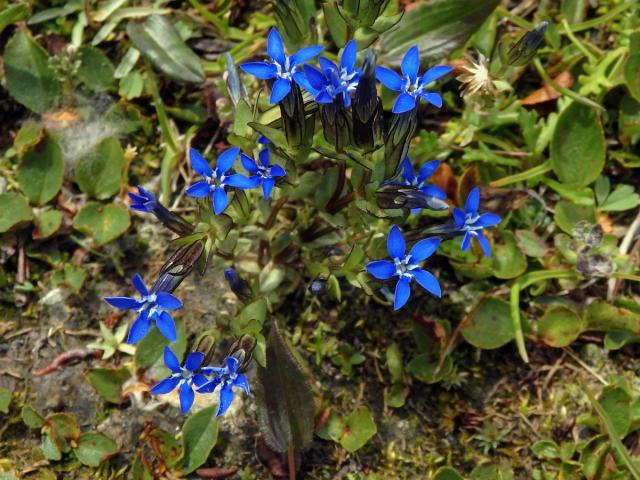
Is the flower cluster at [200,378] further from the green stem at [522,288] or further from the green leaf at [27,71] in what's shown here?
the green leaf at [27,71]

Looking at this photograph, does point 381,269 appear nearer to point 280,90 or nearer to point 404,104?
point 404,104

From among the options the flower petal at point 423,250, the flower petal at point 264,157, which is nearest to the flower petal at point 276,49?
the flower petal at point 264,157

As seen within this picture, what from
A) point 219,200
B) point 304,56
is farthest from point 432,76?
point 219,200

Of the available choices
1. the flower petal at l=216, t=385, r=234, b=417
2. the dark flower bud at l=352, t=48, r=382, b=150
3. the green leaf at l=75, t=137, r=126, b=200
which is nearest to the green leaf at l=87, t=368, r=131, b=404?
the flower petal at l=216, t=385, r=234, b=417

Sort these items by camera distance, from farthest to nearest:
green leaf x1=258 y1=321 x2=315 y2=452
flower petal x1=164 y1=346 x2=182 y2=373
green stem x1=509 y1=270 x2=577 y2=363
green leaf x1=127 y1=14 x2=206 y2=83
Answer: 1. green leaf x1=127 y1=14 x2=206 y2=83
2. green stem x1=509 y1=270 x2=577 y2=363
3. green leaf x1=258 y1=321 x2=315 y2=452
4. flower petal x1=164 y1=346 x2=182 y2=373

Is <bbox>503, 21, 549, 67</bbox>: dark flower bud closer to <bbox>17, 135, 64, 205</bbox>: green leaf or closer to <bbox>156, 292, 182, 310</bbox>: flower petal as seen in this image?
<bbox>156, 292, 182, 310</bbox>: flower petal

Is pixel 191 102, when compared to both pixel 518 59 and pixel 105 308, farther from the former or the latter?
pixel 518 59

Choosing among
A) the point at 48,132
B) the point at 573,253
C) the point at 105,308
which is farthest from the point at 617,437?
the point at 48,132
